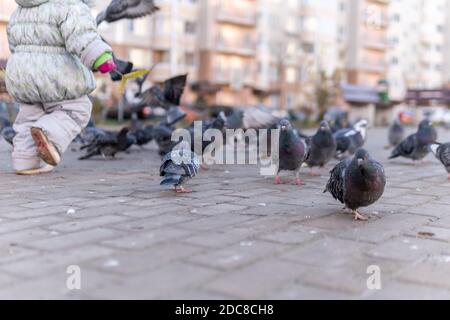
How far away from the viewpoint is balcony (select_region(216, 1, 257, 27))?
43.7m

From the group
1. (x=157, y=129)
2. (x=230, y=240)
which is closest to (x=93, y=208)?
(x=230, y=240)

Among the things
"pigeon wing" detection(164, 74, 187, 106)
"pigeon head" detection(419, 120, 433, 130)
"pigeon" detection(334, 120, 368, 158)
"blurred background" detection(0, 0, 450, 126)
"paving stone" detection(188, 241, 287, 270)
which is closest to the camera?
"paving stone" detection(188, 241, 287, 270)

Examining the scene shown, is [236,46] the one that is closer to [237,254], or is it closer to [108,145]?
[108,145]

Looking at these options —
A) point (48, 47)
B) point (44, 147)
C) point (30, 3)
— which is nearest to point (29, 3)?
point (30, 3)

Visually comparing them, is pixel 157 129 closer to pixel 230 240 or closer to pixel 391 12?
pixel 230 240

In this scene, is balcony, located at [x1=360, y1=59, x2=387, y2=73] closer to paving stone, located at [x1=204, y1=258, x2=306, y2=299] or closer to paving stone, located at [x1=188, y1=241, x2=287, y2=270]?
paving stone, located at [x1=188, y1=241, x2=287, y2=270]

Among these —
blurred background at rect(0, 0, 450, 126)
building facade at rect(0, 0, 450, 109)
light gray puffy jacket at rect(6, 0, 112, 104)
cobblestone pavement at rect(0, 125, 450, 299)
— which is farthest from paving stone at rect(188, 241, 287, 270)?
building facade at rect(0, 0, 450, 109)

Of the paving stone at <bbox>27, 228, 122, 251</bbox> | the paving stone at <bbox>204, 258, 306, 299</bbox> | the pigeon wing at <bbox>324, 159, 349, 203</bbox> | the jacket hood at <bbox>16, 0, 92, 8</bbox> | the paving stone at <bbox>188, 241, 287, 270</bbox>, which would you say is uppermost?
the jacket hood at <bbox>16, 0, 92, 8</bbox>

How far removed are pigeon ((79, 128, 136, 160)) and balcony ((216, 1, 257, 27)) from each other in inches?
1393

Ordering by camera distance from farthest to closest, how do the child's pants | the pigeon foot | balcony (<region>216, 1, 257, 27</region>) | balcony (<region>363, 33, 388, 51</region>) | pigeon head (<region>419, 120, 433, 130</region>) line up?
balcony (<region>363, 33, 388, 51</region>) → balcony (<region>216, 1, 257, 27</region>) → pigeon head (<region>419, 120, 433, 130</region>) → the pigeon foot → the child's pants

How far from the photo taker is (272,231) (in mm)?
4176

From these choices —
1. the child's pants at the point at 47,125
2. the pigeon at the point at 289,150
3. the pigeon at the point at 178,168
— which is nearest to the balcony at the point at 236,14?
the child's pants at the point at 47,125

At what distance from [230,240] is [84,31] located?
389cm

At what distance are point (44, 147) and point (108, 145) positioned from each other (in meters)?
2.60
